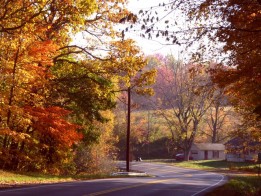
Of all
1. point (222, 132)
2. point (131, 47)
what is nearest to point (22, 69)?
point (131, 47)

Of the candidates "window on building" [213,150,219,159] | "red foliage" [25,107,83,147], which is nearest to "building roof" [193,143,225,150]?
"window on building" [213,150,219,159]

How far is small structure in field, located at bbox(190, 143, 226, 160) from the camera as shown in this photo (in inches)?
3179

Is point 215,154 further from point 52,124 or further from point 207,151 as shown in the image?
point 52,124

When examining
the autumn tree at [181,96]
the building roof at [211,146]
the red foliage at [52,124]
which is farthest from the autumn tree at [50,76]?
the building roof at [211,146]

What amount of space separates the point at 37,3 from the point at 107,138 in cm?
3652

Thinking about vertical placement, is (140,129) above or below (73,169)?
above

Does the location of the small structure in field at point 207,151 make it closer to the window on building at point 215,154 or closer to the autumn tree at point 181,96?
the window on building at point 215,154

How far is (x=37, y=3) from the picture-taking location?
1664 centimetres

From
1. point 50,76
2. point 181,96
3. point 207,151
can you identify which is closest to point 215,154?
point 207,151

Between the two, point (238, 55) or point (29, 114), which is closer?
point (238, 55)

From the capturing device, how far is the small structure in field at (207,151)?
80750 mm

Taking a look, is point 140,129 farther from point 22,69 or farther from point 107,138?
point 22,69

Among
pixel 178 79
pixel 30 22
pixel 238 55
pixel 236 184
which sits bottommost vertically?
pixel 236 184

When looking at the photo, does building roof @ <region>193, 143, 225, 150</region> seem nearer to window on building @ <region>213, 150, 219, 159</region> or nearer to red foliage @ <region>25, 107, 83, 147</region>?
window on building @ <region>213, 150, 219, 159</region>
